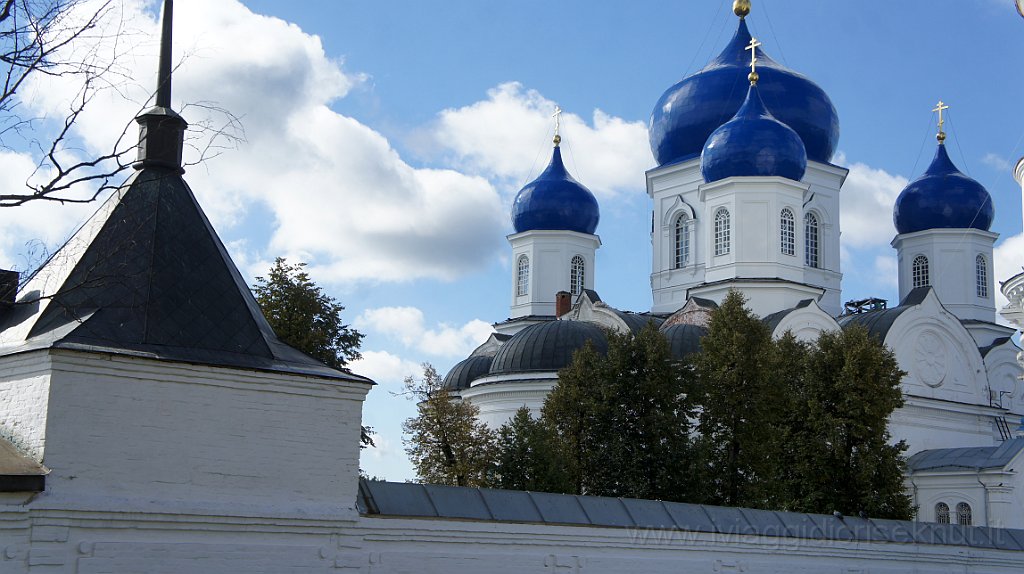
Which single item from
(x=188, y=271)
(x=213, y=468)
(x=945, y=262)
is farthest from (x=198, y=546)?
(x=945, y=262)

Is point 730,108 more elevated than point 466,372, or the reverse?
point 730,108

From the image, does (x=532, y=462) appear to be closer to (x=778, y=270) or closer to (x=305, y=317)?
(x=305, y=317)

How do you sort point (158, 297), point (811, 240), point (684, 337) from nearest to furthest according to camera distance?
point (158, 297)
point (684, 337)
point (811, 240)

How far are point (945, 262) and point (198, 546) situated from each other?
2954 cm

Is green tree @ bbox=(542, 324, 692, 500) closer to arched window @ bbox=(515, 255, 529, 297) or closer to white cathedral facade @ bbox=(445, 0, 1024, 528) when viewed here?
white cathedral facade @ bbox=(445, 0, 1024, 528)

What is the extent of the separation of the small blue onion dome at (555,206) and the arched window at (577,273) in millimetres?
883

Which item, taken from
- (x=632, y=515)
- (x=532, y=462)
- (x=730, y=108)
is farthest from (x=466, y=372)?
(x=632, y=515)

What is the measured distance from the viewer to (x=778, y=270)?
27.1 m

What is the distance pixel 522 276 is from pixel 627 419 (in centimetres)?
1500

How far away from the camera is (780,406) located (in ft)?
64.5

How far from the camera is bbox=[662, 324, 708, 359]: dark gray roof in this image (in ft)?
77.5

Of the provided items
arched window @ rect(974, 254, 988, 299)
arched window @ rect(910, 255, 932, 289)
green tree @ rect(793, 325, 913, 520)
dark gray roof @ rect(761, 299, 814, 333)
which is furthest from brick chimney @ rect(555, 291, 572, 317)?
arched window @ rect(974, 254, 988, 299)

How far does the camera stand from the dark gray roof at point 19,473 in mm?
7098

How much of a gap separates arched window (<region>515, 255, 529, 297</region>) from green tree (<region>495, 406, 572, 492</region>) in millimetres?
15096
